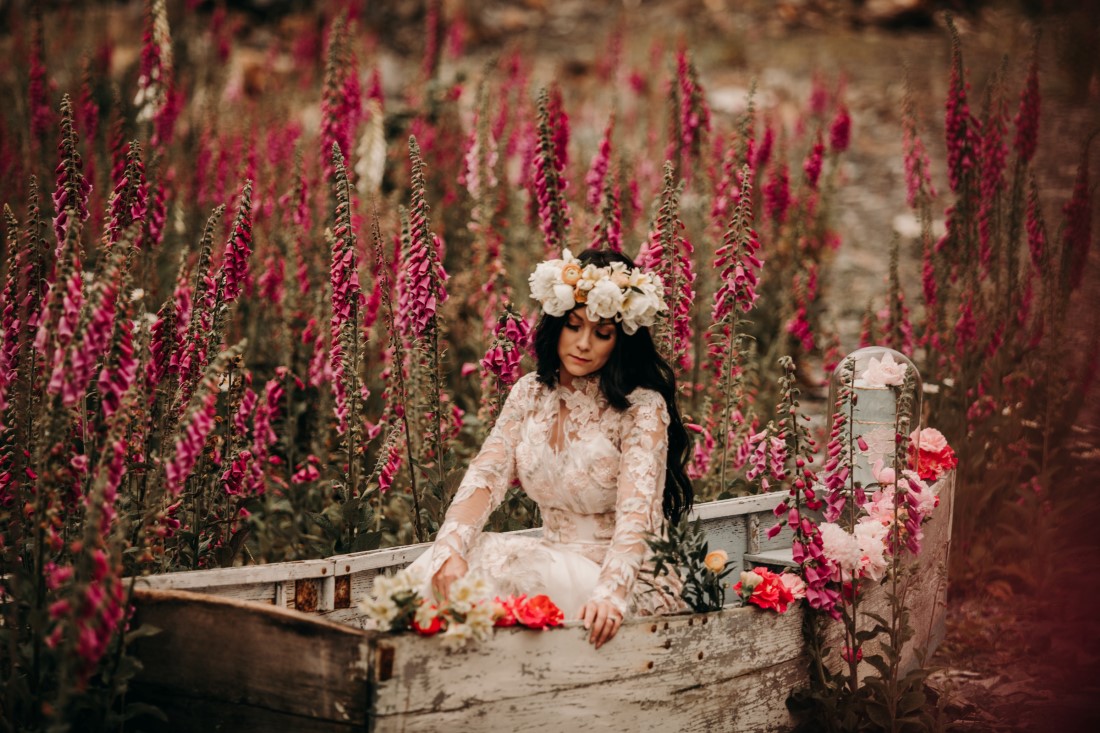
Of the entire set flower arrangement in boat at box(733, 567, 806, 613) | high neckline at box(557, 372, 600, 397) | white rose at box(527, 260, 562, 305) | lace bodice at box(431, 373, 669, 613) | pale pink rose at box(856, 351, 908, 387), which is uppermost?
white rose at box(527, 260, 562, 305)

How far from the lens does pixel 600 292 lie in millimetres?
3396

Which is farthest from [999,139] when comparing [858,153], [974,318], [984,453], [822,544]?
[858,153]

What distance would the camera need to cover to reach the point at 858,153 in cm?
1175

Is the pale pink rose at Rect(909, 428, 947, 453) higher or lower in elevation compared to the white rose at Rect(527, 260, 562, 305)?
lower

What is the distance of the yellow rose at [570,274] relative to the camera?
346 cm

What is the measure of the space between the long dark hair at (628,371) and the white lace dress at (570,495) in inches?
2.0

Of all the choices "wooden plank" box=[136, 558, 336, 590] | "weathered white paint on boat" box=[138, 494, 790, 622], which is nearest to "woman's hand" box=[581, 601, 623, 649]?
"weathered white paint on boat" box=[138, 494, 790, 622]

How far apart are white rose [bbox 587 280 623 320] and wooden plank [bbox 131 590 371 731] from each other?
1.27m

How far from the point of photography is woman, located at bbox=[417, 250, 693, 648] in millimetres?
3279

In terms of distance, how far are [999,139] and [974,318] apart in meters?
0.97

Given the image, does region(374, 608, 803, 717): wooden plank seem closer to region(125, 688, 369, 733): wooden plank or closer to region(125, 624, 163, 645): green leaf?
region(125, 688, 369, 733): wooden plank

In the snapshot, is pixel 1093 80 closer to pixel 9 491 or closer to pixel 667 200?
pixel 667 200

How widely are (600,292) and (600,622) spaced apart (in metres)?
1.02

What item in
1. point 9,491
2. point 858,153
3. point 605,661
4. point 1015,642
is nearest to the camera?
point 605,661
